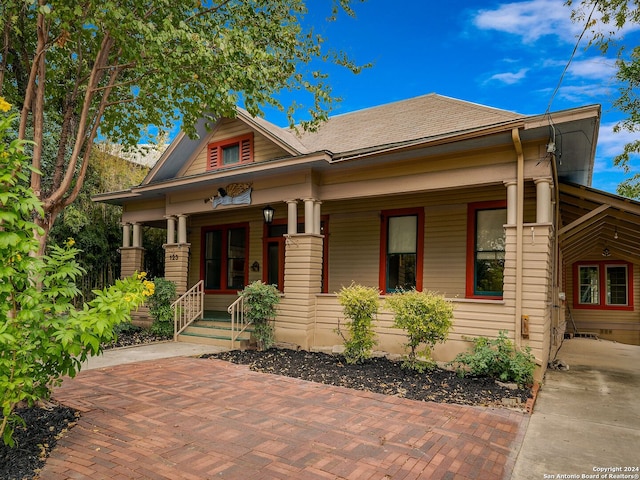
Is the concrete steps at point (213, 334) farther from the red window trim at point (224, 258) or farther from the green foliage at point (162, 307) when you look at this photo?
the red window trim at point (224, 258)

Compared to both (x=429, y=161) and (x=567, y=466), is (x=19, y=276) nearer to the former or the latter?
(x=567, y=466)

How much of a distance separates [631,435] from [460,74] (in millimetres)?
12495

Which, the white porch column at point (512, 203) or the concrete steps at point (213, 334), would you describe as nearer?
the white porch column at point (512, 203)

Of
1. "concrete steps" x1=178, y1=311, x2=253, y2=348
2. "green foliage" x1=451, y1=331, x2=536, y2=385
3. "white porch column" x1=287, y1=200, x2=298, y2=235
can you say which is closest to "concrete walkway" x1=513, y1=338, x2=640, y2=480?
"green foliage" x1=451, y1=331, x2=536, y2=385

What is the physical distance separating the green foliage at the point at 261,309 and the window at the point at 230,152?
11.4ft

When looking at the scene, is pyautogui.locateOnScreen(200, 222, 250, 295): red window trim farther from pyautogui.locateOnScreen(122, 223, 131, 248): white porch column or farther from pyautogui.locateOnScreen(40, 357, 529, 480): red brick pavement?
pyautogui.locateOnScreen(40, 357, 529, 480): red brick pavement

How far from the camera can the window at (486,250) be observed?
8250mm

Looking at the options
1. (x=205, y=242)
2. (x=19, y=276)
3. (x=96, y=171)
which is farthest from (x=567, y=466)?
(x=96, y=171)

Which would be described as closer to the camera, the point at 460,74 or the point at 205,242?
the point at 205,242

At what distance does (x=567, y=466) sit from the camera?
11.3 ft

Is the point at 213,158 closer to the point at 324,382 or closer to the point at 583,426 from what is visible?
the point at 324,382

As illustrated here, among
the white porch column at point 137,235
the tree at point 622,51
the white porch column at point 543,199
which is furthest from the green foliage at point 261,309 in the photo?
the tree at point 622,51

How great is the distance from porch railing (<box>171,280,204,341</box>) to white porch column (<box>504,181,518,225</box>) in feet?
21.9

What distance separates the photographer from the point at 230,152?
10.6 meters
